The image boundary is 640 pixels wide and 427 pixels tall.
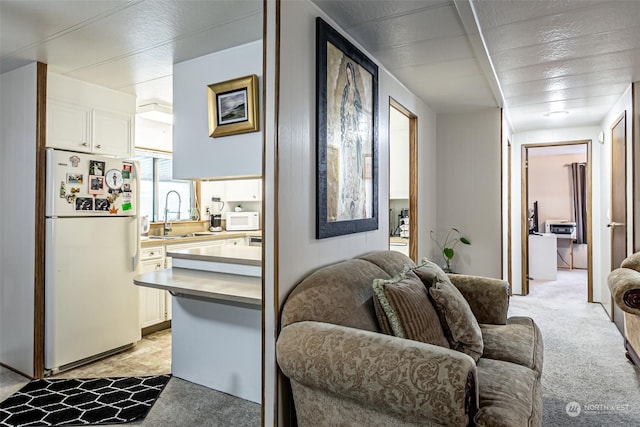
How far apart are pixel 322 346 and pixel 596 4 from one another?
7.45 ft

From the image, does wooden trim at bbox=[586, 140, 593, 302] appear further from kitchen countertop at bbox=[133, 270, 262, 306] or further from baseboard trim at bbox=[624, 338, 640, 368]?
kitchen countertop at bbox=[133, 270, 262, 306]

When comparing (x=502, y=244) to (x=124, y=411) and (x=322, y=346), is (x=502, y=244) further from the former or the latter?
(x=124, y=411)

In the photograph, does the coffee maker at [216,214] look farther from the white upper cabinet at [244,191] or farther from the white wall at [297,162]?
the white wall at [297,162]

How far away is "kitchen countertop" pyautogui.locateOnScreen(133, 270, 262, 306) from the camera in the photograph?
6.82 ft

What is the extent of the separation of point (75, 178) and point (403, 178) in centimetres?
321

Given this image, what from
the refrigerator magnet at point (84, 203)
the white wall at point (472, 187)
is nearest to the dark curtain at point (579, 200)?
the white wall at point (472, 187)

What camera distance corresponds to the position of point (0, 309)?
3105 mm

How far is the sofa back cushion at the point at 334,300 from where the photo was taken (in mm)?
1734

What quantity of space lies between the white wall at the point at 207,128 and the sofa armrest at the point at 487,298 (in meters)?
1.58

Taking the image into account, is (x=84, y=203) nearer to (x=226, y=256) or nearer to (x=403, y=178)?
(x=226, y=256)

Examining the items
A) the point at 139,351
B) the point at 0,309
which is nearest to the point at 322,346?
the point at 139,351

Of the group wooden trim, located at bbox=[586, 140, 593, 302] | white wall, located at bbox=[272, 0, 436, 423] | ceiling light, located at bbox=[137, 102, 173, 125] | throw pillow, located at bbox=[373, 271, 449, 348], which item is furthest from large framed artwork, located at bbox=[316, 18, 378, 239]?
wooden trim, located at bbox=[586, 140, 593, 302]

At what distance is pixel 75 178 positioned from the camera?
3062mm

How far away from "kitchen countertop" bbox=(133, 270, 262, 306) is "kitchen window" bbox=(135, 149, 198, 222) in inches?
88.9
